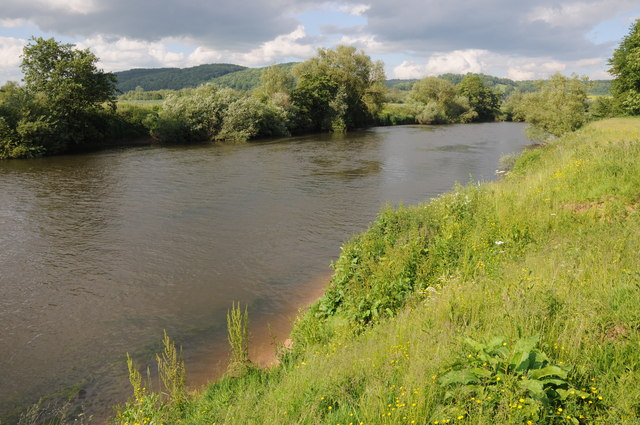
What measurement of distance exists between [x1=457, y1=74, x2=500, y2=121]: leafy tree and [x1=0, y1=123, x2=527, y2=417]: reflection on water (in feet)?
236

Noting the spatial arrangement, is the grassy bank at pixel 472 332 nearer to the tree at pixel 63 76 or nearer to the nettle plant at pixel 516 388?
the nettle plant at pixel 516 388

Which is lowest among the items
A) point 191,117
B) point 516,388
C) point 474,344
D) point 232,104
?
point 516,388

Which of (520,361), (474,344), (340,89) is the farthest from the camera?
(340,89)

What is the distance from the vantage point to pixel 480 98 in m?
101

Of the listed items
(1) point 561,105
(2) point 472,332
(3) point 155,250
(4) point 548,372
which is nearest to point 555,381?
(4) point 548,372

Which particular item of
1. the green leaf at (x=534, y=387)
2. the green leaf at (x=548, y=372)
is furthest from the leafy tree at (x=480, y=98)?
the green leaf at (x=534, y=387)

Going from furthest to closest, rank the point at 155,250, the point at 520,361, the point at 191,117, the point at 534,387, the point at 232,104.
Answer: the point at 232,104, the point at 191,117, the point at 155,250, the point at 520,361, the point at 534,387

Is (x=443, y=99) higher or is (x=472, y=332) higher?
(x=443, y=99)

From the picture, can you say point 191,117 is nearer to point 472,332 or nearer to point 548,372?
point 472,332

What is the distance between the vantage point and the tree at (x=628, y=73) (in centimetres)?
3883

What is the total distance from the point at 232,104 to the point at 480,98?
7182 cm

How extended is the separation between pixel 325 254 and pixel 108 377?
26.0 feet

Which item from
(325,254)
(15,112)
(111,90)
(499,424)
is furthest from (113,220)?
(111,90)

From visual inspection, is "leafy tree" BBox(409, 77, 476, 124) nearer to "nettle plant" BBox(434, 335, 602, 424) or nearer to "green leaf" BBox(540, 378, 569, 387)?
"nettle plant" BBox(434, 335, 602, 424)
